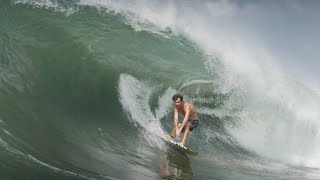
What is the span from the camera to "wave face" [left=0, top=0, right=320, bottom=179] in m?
7.66

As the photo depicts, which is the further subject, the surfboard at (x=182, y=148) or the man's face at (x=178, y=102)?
the man's face at (x=178, y=102)

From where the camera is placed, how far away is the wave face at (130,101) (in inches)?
302

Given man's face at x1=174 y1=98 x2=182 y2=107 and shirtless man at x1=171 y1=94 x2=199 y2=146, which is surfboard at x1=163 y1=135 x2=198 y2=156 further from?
man's face at x1=174 y1=98 x2=182 y2=107

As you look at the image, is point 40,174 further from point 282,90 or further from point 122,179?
point 282,90

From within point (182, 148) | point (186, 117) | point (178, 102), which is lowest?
point (182, 148)

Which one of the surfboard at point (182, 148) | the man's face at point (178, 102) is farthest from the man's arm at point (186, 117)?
the surfboard at point (182, 148)

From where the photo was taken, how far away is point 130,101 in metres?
11.2

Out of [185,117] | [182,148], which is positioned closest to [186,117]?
[185,117]

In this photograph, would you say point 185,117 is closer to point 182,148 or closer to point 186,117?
point 186,117

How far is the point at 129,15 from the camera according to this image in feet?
58.6

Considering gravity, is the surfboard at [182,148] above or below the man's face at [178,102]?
below

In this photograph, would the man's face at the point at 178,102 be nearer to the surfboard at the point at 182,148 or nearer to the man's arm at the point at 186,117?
the man's arm at the point at 186,117

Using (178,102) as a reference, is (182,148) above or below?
below

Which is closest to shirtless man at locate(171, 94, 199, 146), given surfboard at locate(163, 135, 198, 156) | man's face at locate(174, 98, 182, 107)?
man's face at locate(174, 98, 182, 107)
